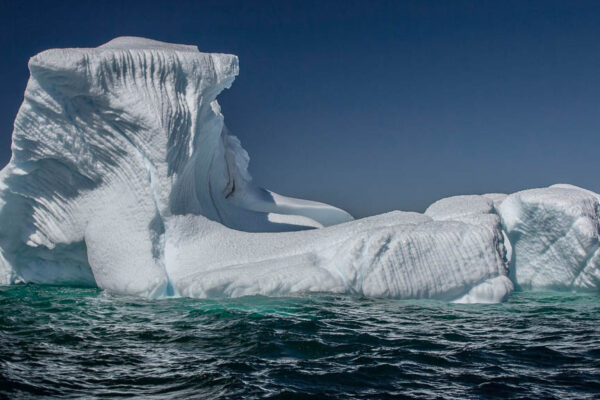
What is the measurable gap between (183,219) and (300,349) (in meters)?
5.21

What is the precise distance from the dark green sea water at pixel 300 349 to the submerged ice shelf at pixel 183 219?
60 centimetres

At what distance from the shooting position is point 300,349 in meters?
5.65

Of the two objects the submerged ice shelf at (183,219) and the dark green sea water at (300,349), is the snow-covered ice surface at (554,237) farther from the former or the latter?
the dark green sea water at (300,349)

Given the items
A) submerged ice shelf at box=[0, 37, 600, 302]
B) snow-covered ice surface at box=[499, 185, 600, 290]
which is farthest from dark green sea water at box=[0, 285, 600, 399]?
snow-covered ice surface at box=[499, 185, 600, 290]

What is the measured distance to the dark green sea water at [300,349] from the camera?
179 inches

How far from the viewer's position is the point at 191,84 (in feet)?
34.2

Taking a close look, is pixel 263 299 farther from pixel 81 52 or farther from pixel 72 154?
pixel 81 52

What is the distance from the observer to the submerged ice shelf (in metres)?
8.64

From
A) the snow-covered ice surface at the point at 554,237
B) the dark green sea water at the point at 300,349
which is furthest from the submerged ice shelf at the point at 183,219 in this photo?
the dark green sea water at the point at 300,349

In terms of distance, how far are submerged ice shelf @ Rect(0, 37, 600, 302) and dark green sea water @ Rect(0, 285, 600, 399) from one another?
596 mm

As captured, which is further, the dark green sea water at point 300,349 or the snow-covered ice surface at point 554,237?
the snow-covered ice surface at point 554,237

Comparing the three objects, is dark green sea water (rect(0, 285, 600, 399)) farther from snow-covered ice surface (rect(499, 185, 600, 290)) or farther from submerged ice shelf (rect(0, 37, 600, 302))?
snow-covered ice surface (rect(499, 185, 600, 290))

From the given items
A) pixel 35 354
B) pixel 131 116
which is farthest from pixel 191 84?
pixel 35 354

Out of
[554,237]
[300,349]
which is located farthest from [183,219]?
[554,237]
